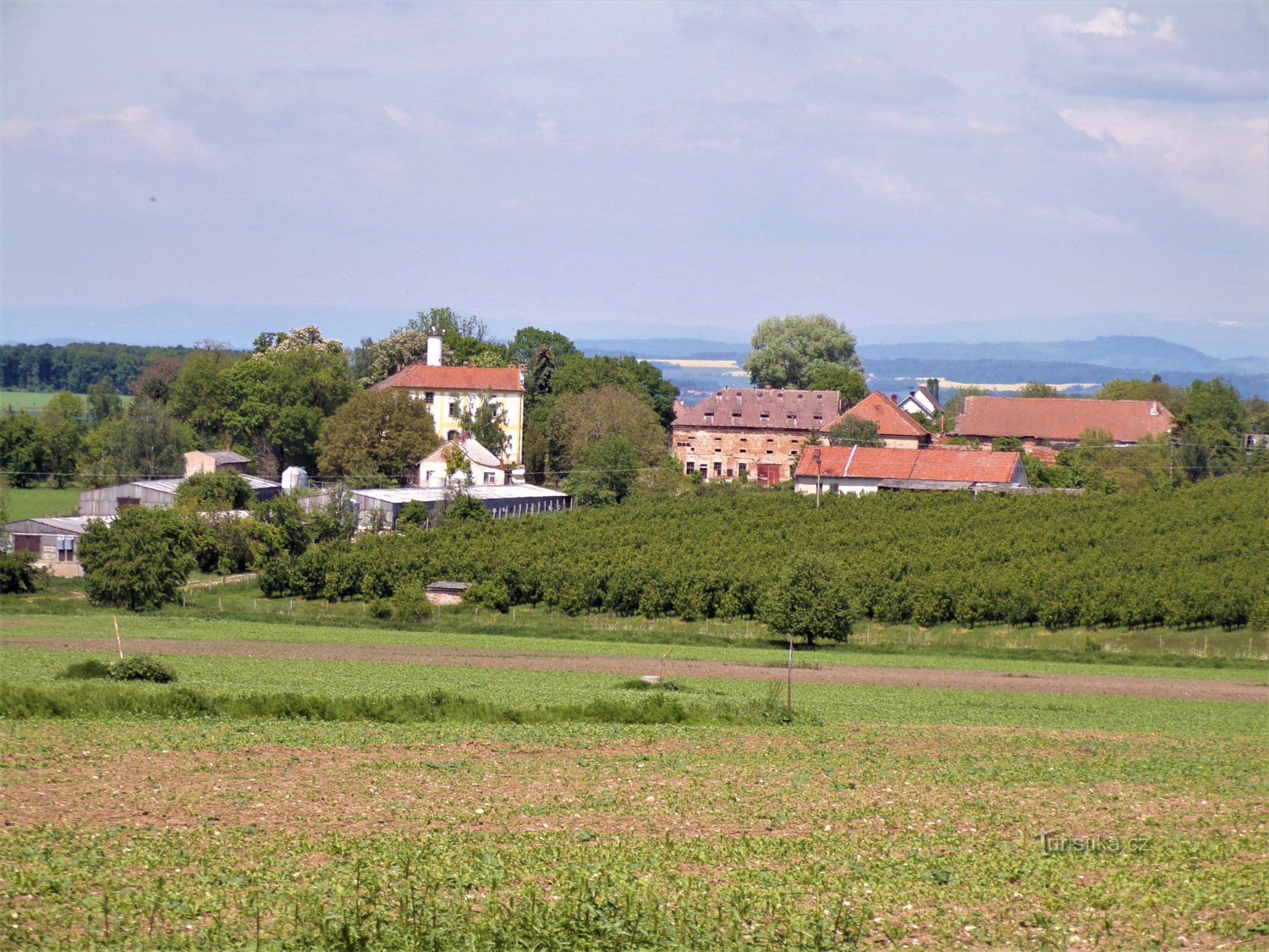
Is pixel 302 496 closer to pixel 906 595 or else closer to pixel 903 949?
pixel 906 595

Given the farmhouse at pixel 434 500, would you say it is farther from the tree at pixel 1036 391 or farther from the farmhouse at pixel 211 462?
the tree at pixel 1036 391

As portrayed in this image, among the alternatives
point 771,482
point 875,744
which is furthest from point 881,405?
point 875,744

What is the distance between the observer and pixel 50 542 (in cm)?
6531

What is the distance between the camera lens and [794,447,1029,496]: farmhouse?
84.9m

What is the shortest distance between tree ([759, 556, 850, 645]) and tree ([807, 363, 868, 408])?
74007mm

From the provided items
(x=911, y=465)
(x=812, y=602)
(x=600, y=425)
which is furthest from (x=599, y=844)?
(x=600, y=425)

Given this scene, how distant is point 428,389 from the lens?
99625 mm

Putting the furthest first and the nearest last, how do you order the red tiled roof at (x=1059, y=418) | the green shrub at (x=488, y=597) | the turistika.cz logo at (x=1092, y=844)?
the red tiled roof at (x=1059, y=418)
the green shrub at (x=488, y=597)
the turistika.cz logo at (x=1092, y=844)

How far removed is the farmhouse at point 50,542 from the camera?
64562mm

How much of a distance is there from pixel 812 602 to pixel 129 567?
2553 centimetres

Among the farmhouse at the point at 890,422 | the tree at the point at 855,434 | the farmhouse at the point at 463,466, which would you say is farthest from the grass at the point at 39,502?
the farmhouse at the point at 890,422

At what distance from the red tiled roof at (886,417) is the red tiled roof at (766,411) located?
5.16 feet

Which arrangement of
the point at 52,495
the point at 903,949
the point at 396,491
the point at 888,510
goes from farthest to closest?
the point at 52,495
the point at 396,491
the point at 888,510
the point at 903,949

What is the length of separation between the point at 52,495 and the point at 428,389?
93.2 feet
